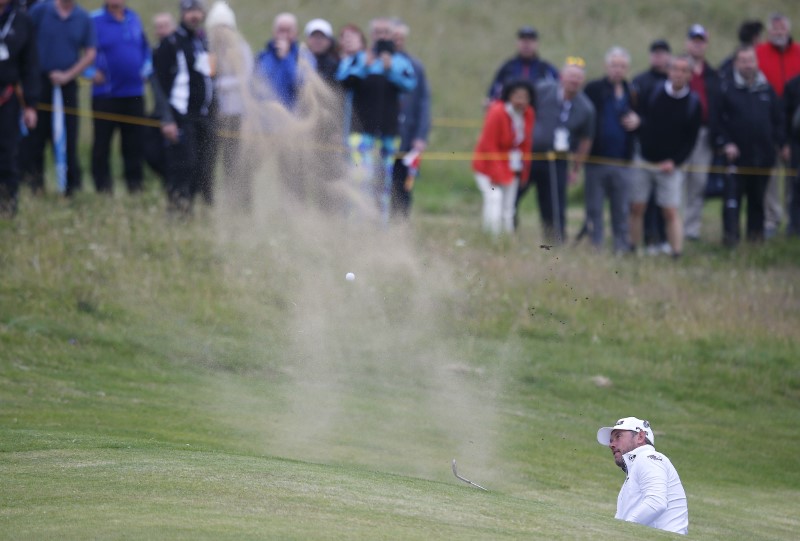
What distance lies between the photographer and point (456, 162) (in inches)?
1222

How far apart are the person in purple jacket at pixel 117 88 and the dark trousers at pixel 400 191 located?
3.67 m

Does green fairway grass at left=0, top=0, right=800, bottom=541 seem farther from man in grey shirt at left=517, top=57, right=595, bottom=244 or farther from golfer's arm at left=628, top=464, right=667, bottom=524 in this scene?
man in grey shirt at left=517, top=57, right=595, bottom=244

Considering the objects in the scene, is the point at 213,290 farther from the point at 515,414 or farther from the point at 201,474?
the point at 201,474

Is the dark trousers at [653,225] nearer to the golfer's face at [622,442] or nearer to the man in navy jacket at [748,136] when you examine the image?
the man in navy jacket at [748,136]

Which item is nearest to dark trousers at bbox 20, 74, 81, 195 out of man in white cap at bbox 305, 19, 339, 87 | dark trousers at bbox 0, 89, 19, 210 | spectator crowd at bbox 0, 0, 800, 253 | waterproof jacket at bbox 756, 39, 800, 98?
spectator crowd at bbox 0, 0, 800, 253

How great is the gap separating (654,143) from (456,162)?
10.3m

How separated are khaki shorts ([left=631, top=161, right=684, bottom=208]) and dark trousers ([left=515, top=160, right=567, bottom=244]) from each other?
107cm

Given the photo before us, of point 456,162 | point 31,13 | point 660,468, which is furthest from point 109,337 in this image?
point 456,162

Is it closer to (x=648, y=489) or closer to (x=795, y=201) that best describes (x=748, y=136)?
(x=795, y=201)

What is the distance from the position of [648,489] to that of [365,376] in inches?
256

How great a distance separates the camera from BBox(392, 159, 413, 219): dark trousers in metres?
20.2

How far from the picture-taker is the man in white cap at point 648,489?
9664 mm

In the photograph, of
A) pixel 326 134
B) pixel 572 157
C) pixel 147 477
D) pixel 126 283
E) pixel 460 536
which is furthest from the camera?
pixel 572 157

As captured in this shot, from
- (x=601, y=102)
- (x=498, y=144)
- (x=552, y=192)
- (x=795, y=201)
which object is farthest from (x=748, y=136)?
(x=498, y=144)
